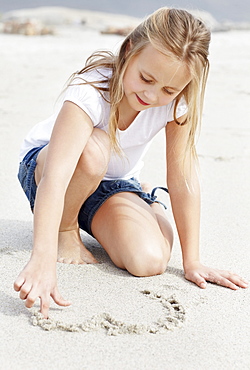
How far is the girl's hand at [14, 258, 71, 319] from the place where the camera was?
1497 mm

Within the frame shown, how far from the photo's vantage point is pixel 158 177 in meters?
3.04

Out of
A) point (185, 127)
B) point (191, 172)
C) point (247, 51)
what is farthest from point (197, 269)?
point (247, 51)

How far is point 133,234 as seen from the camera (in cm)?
201

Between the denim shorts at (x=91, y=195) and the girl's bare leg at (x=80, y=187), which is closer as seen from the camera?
the girl's bare leg at (x=80, y=187)

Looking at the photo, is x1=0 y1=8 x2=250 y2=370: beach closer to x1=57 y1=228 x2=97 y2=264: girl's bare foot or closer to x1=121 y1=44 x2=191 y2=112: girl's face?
x1=57 y1=228 x2=97 y2=264: girl's bare foot

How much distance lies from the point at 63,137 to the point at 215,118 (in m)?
2.80

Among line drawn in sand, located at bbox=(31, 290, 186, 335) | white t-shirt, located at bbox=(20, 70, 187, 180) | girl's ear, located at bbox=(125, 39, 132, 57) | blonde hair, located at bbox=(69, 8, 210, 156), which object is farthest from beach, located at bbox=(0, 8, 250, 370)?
girl's ear, located at bbox=(125, 39, 132, 57)

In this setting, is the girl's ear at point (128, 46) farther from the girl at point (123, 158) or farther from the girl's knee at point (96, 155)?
the girl's knee at point (96, 155)

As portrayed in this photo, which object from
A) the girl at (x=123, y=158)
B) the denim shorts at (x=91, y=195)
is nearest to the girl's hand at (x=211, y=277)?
the girl at (x=123, y=158)

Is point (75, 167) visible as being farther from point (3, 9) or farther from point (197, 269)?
point (3, 9)

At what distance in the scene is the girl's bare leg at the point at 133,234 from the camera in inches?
75.0

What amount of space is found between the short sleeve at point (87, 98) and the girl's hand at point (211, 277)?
57 centimetres

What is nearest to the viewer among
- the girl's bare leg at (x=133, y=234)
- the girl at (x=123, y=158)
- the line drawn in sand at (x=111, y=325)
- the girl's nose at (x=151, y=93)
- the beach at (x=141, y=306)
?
the beach at (x=141, y=306)

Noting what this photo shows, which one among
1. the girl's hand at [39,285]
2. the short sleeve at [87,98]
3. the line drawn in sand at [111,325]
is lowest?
the line drawn in sand at [111,325]
